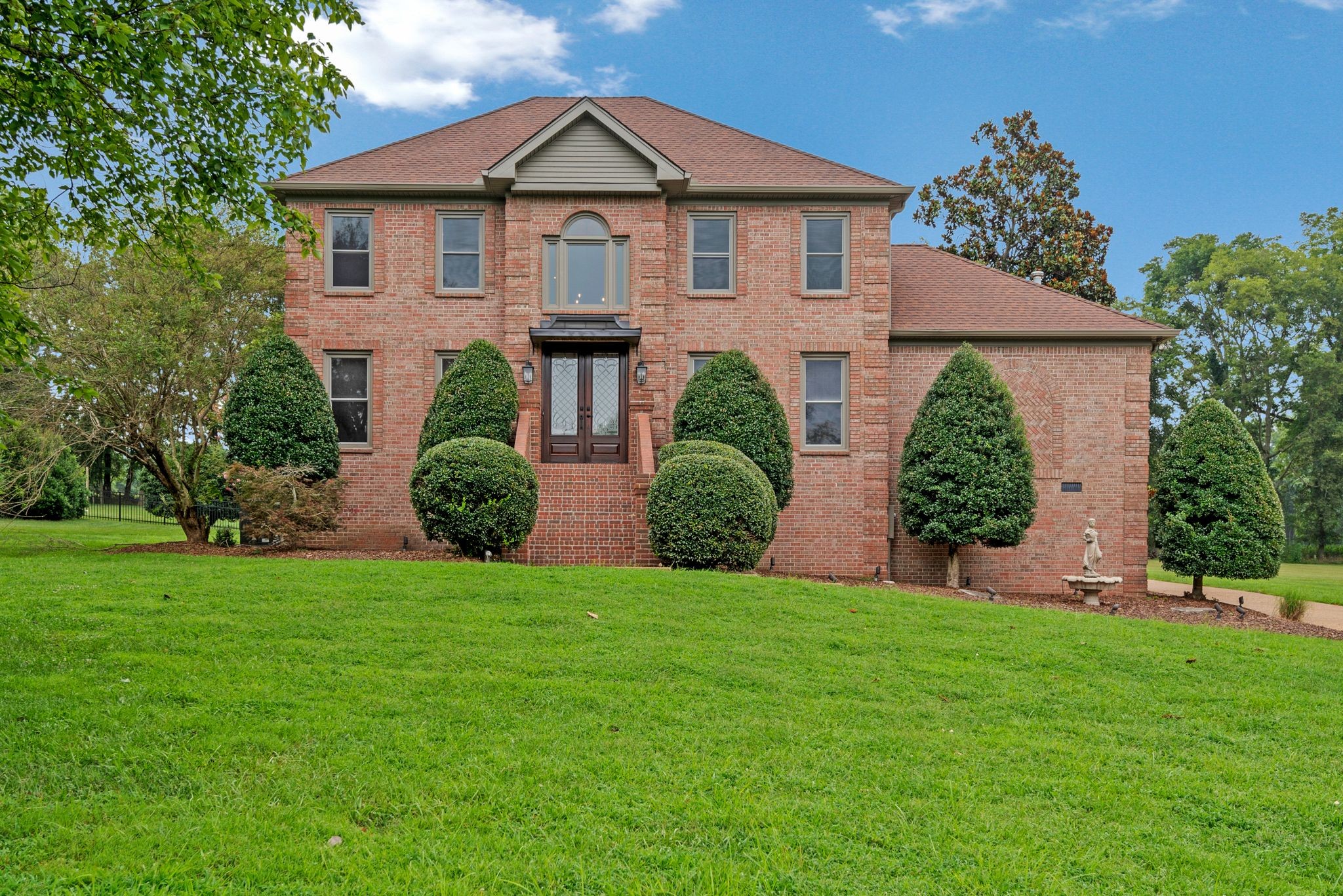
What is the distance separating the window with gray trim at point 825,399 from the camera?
17047mm

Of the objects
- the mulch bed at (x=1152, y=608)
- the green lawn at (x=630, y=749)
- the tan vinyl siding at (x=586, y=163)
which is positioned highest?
the tan vinyl siding at (x=586, y=163)

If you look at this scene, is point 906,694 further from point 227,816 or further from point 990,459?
point 990,459

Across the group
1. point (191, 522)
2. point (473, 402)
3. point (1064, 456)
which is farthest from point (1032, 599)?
point (191, 522)

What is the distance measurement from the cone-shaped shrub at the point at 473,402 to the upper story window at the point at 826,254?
20.7ft

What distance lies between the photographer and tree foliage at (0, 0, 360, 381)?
700 centimetres

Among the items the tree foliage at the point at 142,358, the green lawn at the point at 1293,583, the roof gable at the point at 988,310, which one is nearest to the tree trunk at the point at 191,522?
the tree foliage at the point at 142,358

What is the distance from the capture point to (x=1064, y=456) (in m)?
17.2

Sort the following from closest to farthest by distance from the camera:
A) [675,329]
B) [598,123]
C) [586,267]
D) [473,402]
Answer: [473,402], [598,123], [586,267], [675,329]

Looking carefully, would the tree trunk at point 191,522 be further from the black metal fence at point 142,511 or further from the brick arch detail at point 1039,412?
the brick arch detail at point 1039,412

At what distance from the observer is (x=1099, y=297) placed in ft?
97.3

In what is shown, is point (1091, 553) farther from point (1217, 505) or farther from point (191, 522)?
point (191, 522)

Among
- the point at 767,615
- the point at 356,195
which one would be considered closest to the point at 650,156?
the point at 356,195

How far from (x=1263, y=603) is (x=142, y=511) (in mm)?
40484

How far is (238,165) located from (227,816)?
627cm
